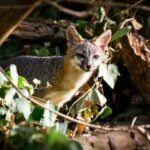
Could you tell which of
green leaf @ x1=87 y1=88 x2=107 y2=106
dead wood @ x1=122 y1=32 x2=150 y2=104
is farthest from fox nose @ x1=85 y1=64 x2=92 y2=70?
dead wood @ x1=122 y1=32 x2=150 y2=104

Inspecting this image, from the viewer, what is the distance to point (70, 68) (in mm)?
5340

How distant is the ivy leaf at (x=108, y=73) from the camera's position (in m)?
5.19

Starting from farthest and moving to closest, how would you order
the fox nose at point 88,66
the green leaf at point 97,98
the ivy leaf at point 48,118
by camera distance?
the fox nose at point 88,66
the green leaf at point 97,98
the ivy leaf at point 48,118

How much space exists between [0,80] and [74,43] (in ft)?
5.03

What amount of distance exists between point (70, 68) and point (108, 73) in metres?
0.40

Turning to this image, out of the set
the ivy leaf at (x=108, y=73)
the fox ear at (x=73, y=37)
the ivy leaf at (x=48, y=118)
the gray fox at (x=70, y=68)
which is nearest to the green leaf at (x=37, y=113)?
the ivy leaf at (x=48, y=118)

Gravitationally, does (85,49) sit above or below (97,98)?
above

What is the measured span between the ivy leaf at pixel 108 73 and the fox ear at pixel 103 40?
242mm

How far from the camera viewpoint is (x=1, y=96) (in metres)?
4.18

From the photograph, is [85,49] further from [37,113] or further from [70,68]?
[37,113]

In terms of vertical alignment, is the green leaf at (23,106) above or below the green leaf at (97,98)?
above

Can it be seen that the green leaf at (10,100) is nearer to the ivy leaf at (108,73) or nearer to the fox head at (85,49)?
the fox head at (85,49)

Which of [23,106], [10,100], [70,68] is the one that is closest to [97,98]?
[70,68]

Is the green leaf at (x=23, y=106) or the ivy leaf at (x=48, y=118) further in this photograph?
the ivy leaf at (x=48, y=118)
